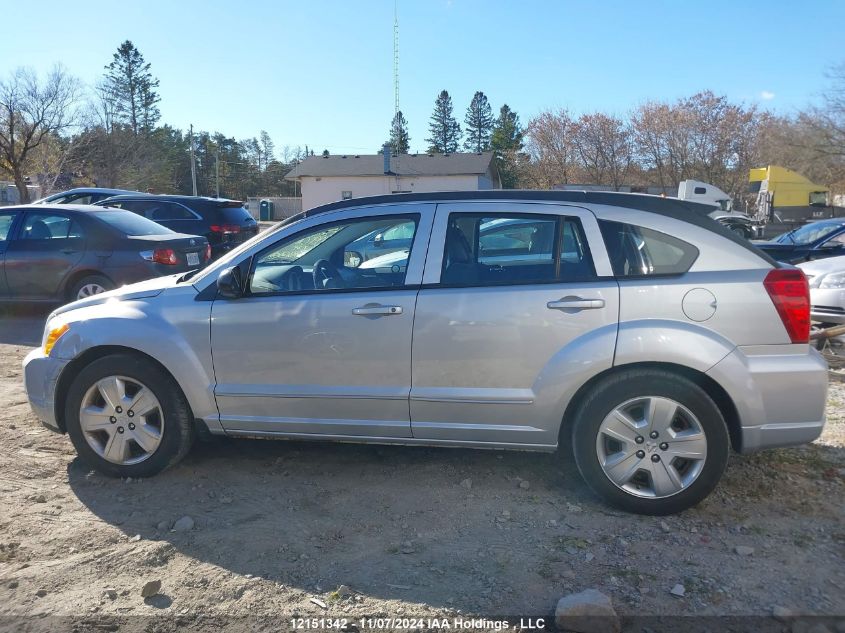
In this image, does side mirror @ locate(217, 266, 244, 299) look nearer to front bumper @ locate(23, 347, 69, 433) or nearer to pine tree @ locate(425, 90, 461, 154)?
front bumper @ locate(23, 347, 69, 433)

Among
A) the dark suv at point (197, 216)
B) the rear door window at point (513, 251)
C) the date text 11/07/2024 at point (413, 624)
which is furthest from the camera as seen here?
the dark suv at point (197, 216)

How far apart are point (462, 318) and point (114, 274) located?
6.23 m

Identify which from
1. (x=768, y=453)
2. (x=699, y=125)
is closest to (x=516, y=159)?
(x=699, y=125)

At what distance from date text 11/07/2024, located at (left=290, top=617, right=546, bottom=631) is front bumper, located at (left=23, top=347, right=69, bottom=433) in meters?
2.39

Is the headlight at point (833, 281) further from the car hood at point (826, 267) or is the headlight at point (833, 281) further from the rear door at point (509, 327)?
the rear door at point (509, 327)

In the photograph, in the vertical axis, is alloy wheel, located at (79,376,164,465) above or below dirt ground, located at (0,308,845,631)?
above

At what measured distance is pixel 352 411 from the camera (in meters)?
3.80

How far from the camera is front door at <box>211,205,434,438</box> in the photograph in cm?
372

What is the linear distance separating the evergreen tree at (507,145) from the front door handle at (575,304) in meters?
46.0

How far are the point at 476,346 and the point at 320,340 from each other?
910 mm

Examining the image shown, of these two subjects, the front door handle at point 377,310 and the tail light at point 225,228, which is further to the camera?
the tail light at point 225,228

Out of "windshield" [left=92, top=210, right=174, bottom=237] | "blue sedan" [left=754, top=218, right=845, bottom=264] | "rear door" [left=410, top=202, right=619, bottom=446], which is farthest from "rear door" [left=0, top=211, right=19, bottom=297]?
"blue sedan" [left=754, top=218, right=845, bottom=264]

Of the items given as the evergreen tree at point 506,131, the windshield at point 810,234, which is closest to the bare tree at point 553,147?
the evergreen tree at point 506,131

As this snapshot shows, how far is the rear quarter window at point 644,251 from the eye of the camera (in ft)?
11.5
